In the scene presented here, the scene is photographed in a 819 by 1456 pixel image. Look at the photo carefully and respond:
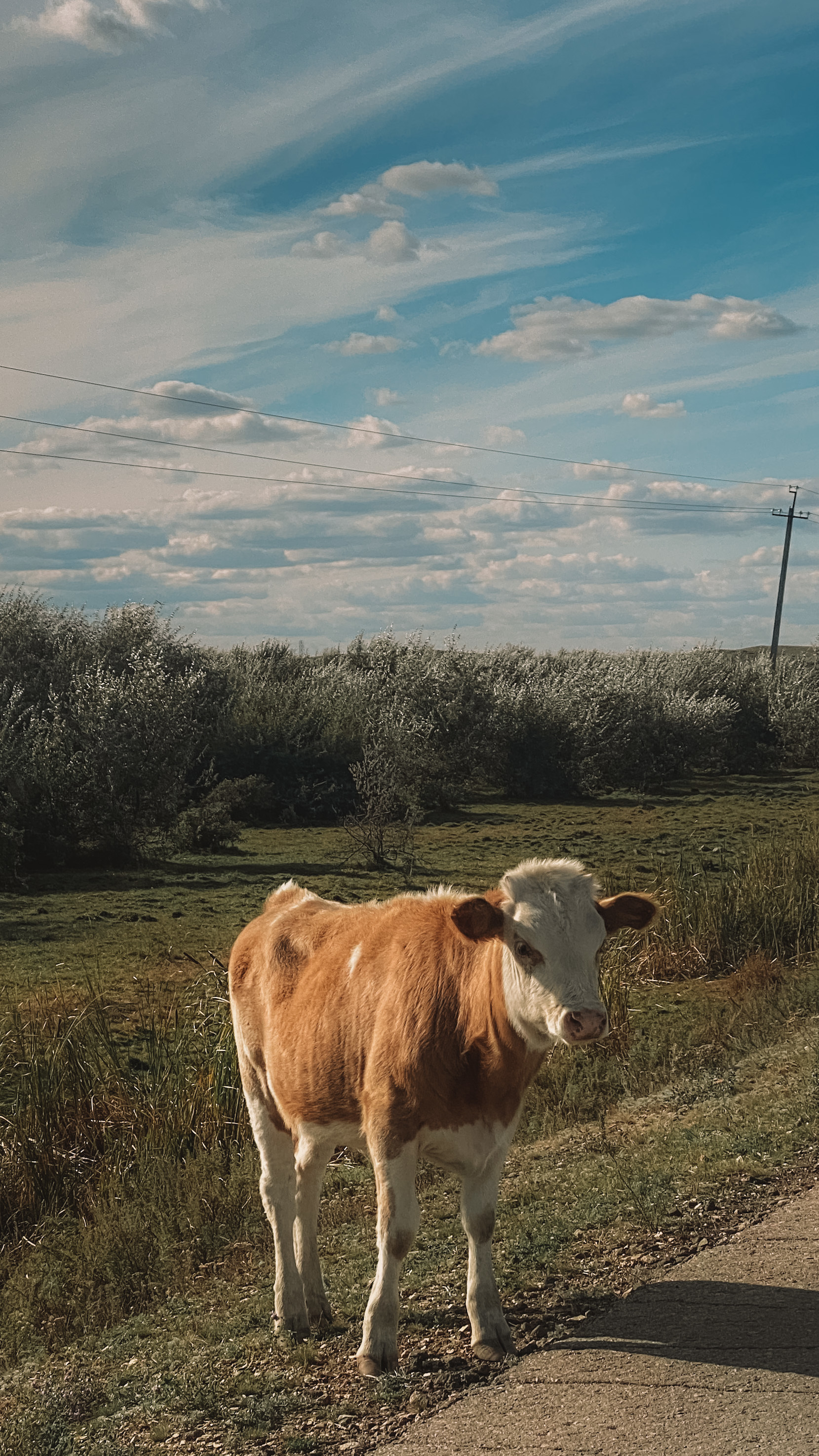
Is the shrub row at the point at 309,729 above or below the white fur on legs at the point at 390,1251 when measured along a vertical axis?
above

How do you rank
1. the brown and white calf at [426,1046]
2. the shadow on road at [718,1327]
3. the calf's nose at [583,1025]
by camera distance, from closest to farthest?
1. the calf's nose at [583,1025]
2. the brown and white calf at [426,1046]
3. the shadow on road at [718,1327]

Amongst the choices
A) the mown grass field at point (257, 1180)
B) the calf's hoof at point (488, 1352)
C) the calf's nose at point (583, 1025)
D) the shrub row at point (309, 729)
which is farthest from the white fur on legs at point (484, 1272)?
the shrub row at point (309, 729)

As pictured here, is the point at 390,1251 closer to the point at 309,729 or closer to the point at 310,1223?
the point at 310,1223

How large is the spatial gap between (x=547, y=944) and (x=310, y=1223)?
69.9 inches

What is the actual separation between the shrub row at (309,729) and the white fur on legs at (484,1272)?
50.5 feet

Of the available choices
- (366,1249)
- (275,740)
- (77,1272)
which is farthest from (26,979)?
(275,740)

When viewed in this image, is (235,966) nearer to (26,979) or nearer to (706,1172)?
(706,1172)

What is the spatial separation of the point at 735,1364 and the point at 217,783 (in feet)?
74.0

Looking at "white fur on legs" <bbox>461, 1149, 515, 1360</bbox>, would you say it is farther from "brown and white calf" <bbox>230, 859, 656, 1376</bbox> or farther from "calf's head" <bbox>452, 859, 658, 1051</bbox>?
"calf's head" <bbox>452, 859, 658, 1051</bbox>

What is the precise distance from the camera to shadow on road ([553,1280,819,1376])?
4.50 metres

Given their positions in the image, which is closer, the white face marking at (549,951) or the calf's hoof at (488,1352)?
the white face marking at (549,951)

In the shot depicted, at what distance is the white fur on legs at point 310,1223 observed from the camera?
508 centimetres

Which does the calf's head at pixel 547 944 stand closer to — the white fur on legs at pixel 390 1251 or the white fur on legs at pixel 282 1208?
the white fur on legs at pixel 390 1251

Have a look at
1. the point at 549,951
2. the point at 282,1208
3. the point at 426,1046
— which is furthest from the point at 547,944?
the point at 282,1208
